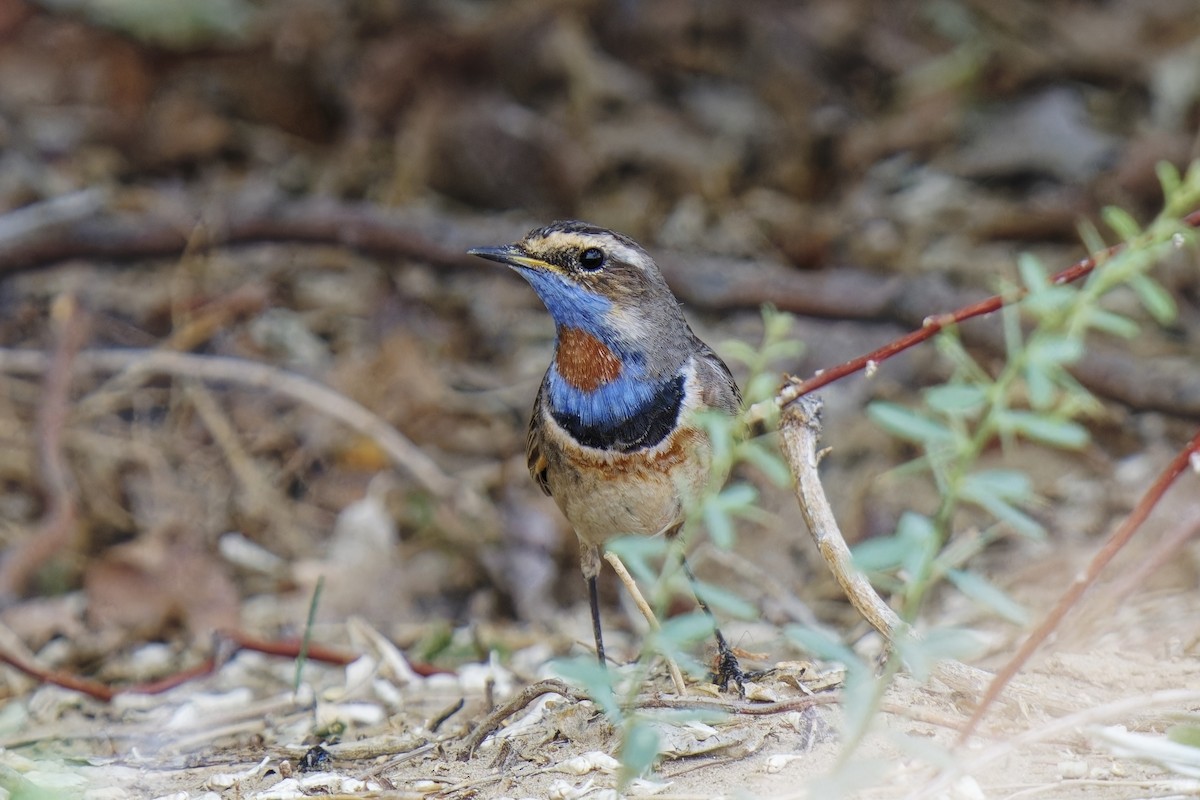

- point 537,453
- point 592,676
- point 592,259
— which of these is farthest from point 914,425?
point 537,453

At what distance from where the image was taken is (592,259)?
466 centimetres

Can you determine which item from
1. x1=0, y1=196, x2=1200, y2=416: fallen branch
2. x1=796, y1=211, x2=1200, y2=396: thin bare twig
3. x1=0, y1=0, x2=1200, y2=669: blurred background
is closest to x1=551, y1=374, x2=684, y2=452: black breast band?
x1=796, y1=211, x2=1200, y2=396: thin bare twig

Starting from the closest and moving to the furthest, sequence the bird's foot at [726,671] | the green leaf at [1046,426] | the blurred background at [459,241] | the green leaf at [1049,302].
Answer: the green leaf at [1046,426] < the green leaf at [1049,302] < the bird's foot at [726,671] < the blurred background at [459,241]

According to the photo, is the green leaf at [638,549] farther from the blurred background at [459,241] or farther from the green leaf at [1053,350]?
the blurred background at [459,241]

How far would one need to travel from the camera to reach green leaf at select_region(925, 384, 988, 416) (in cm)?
244

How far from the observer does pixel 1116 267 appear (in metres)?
2.51

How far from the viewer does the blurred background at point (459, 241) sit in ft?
21.5

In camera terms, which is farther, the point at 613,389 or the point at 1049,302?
the point at 613,389

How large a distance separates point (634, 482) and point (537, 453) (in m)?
0.56

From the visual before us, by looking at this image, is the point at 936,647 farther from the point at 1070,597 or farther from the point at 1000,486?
the point at 1070,597

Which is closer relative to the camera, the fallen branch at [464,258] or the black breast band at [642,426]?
the black breast band at [642,426]

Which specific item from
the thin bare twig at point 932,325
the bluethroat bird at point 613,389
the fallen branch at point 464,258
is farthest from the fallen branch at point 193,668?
the fallen branch at point 464,258

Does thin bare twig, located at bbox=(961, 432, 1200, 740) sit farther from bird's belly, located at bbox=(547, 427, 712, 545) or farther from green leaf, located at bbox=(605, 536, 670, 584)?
bird's belly, located at bbox=(547, 427, 712, 545)

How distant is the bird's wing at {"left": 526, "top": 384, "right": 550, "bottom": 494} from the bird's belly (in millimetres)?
178
